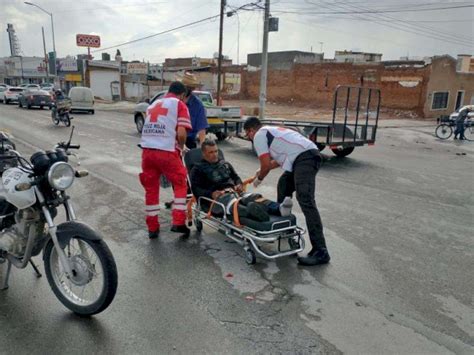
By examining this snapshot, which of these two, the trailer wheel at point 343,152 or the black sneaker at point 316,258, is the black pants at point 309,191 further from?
the trailer wheel at point 343,152

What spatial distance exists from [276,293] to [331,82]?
3612 centimetres

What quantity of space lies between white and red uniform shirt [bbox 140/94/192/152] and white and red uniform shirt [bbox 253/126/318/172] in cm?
98

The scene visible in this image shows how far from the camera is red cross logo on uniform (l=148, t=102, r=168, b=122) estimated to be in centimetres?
484

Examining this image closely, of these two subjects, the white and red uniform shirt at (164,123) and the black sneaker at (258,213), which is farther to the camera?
the white and red uniform shirt at (164,123)

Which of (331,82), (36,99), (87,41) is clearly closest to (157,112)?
(36,99)

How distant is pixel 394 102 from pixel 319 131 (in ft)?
80.2

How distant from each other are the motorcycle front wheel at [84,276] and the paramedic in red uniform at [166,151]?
1.66 meters

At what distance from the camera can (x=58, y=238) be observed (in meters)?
3.17

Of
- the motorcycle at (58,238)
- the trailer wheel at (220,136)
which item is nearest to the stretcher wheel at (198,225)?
the motorcycle at (58,238)

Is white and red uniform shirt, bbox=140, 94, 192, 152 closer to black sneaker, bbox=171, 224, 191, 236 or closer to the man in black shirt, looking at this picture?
black sneaker, bbox=171, 224, 191, 236

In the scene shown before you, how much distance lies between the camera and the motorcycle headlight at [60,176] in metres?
3.07

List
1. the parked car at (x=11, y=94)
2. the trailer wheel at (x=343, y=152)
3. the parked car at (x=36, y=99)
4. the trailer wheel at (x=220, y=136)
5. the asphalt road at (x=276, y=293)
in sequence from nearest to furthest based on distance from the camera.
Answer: the asphalt road at (x=276, y=293)
the trailer wheel at (x=343, y=152)
the trailer wheel at (x=220, y=136)
the parked car at (x=36, y=99)
the parked car at (x=11, y=94)

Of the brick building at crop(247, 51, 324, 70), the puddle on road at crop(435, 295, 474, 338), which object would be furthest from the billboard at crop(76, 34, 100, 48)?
the puddle on road at crop(435, 295, 474, 338)

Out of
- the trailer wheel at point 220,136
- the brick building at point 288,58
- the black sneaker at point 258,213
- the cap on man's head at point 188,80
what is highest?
the brick building at point 288,58
